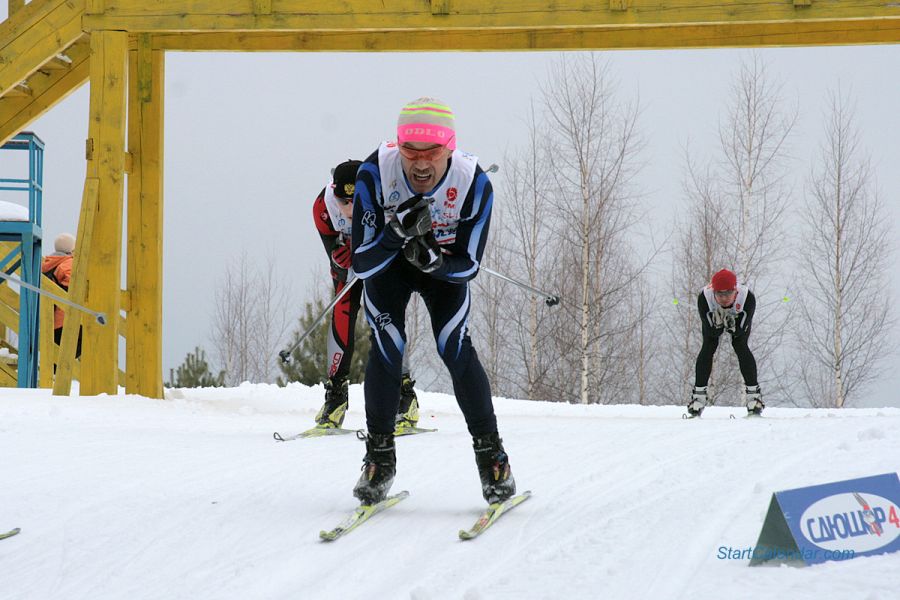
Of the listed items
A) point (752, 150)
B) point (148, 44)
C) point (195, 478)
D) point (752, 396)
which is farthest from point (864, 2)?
point (752, 150)

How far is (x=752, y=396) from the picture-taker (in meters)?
9.79

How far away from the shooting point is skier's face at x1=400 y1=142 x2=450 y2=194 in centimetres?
361

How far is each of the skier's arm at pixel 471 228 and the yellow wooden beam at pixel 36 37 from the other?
7.81 meters

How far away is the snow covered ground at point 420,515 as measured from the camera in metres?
2.88

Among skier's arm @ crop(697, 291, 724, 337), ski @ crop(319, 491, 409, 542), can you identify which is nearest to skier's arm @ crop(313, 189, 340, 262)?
ski @ crop(319, 491, 409, 542)

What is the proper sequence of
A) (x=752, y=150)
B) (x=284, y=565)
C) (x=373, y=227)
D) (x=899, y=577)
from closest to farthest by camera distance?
1. (x=899, y=577)
2. (x=284, y=565)
3. (x=373, y=227)
4. (x=752, y=150)

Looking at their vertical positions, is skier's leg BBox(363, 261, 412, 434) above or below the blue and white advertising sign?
above

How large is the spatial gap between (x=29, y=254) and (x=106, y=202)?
4583 millimetres

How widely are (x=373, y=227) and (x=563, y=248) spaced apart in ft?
67.2

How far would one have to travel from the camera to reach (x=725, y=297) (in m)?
9.55

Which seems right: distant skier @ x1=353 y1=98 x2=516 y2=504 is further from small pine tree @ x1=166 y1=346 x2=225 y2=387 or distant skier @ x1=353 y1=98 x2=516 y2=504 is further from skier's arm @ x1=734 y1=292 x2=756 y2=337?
small pine tree @ x1=166 y1=346 x2=225 y2=387

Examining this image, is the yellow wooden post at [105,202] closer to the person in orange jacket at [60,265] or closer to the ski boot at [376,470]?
the person in orange jacket at [60,265]

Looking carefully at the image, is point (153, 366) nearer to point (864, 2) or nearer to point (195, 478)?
point (195, 478)

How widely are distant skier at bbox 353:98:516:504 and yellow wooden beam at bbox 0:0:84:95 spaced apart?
7.46m
